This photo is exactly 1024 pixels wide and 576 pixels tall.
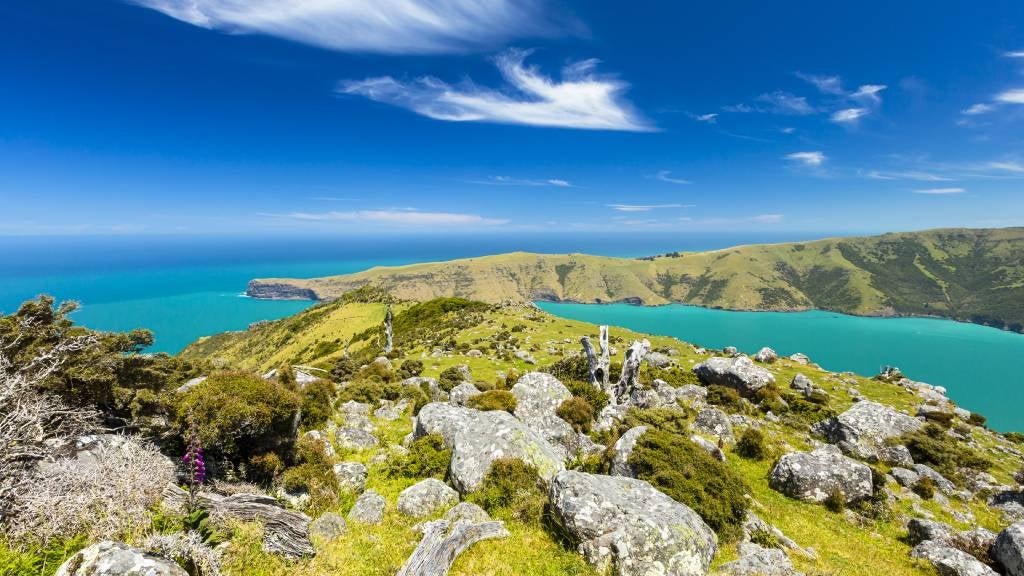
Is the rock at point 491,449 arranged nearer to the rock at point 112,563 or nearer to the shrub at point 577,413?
the shrub at point 577,413

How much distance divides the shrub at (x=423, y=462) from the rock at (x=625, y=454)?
6643 millimetres

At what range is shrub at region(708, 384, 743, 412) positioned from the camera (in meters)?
26.3

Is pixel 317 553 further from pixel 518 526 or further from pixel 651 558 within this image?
pixel 651 558

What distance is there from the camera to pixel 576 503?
1085 centimetres

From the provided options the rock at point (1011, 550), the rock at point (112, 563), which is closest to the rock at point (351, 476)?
the rock at point (112, 563)

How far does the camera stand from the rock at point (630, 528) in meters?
9.65

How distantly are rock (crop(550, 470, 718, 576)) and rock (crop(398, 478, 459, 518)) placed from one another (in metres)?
4.02

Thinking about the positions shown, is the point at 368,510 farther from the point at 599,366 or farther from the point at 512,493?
the point at 599,366

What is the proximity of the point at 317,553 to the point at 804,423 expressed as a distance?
2778 cm

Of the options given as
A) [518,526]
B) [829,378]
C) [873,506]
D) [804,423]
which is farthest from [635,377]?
[829,378]

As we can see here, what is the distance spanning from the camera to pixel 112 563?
234 inches

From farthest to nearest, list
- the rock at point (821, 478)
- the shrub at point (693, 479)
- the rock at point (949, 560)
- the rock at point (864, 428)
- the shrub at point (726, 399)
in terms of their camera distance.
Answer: the shrub at point (726, 399) < the rock at point (864, 428) < the rock at point (821, 478) < the shrub at point (693, 479) < the rock at point (949, 560)

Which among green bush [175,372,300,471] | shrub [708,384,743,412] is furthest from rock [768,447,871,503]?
green bush [175,372,300,471]

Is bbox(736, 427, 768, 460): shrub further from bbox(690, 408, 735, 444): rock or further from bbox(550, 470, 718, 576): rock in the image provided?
bbox(550, 470, 718, 576): rock
